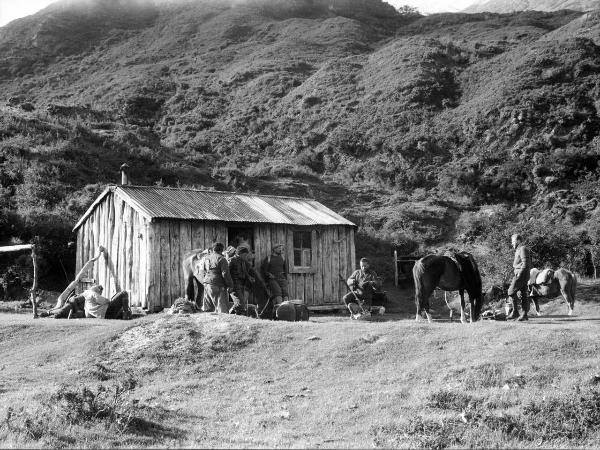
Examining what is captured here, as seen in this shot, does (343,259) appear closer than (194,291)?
No

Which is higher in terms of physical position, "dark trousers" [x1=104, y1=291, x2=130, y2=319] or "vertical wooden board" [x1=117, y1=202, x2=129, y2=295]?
"vertical wooden board" [x1=117, y1=202, x2=129, y2=295]

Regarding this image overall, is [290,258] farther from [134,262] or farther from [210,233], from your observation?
[134,262]

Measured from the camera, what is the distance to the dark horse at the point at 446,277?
14336 millimetres

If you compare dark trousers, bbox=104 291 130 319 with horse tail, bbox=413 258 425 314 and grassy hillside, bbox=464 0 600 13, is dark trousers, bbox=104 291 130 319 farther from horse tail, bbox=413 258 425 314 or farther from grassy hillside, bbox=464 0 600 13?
grassy hillside, bbox=464 0 600 13

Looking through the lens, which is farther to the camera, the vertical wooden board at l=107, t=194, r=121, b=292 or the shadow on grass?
the vertical wooden board at l=107, t=194, r=121, b=292

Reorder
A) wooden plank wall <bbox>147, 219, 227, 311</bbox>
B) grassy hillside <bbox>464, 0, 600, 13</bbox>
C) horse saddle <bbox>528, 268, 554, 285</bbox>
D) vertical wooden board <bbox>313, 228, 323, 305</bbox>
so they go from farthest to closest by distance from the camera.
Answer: grassy hillside <bbox>464, 0, 600, 13</bbox> < vertical wooden board <bbox>313, 228, 323, 305</bbox> < wooden plank wall <bbox>147, 219, 227, 311</bbox> < horse saddle <bbox>528, 268, 554, 285</bbox>

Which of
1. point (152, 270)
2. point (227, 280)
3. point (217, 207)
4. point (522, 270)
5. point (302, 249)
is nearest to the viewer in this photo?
point (522, 270)

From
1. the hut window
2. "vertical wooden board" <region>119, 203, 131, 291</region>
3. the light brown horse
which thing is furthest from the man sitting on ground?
the light brown horse

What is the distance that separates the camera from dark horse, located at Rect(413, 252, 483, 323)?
1434 cm

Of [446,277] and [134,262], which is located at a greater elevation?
[134,262]

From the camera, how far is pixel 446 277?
14.6 m

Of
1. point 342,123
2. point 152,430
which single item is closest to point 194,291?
point 152,430

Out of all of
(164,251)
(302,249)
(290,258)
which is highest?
(164,251)

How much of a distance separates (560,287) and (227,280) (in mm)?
9237
